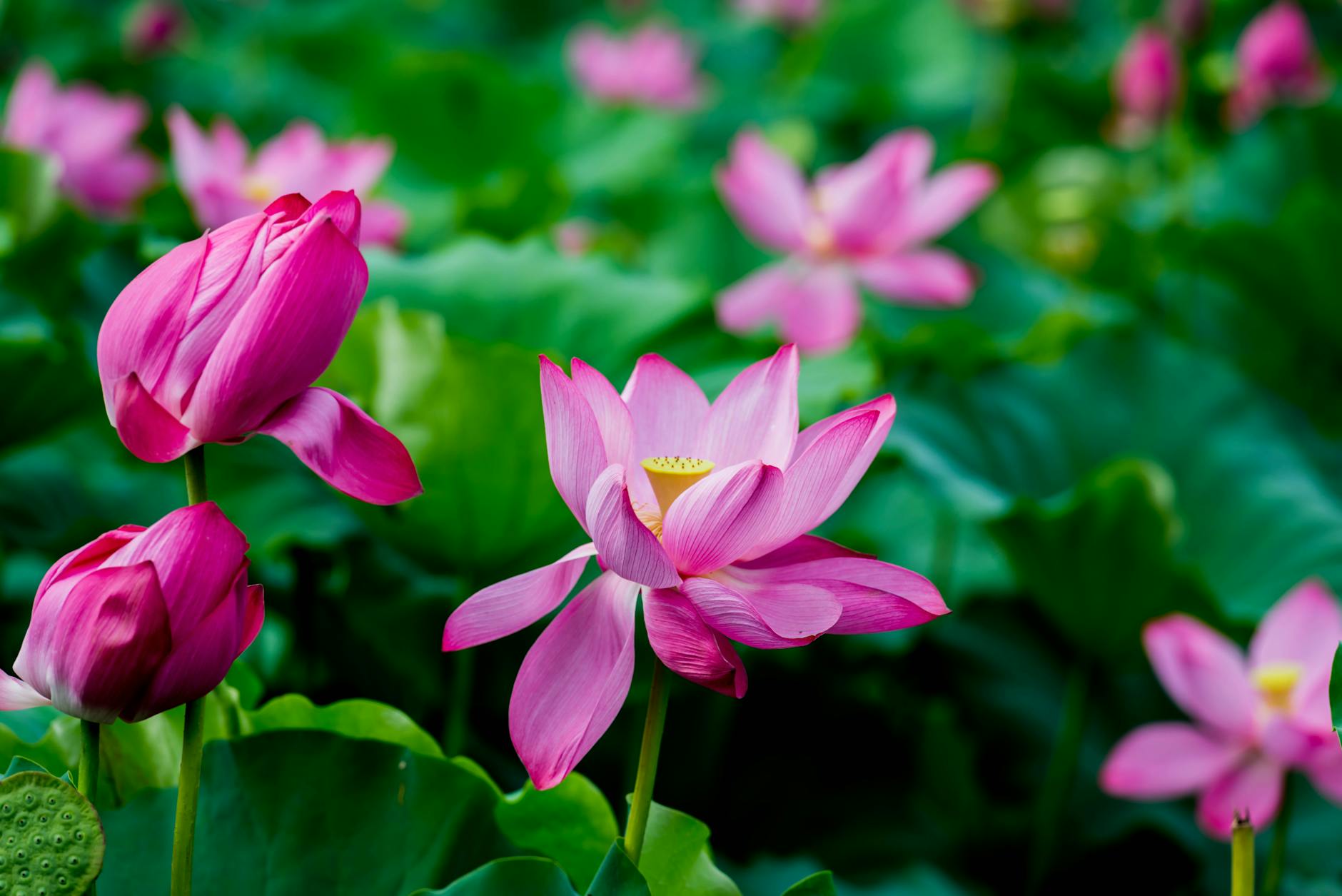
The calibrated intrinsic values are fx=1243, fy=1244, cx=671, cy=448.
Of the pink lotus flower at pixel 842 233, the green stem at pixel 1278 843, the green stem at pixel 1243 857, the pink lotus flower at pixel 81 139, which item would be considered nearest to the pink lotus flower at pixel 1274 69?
the pink lotus flower at pixel 842 233

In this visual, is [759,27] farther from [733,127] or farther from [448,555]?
[448,555]

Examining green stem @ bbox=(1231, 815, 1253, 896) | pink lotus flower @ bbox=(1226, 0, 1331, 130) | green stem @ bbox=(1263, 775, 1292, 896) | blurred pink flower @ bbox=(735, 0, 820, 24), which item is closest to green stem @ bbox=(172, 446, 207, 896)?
green stem @ bbox=(1231, 815, 1253, 896)

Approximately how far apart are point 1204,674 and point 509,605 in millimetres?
521

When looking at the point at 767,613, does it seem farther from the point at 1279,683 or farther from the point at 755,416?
the point at 1279,683

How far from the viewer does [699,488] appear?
0.40 metres

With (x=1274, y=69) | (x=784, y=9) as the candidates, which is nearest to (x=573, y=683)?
(x=1274, y=69)

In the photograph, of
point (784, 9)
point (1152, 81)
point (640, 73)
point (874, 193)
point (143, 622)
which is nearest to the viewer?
point (143, 622)

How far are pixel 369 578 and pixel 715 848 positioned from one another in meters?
0.34

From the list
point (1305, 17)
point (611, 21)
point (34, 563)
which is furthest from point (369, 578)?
point (611, 21)

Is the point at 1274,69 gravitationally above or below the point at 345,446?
below

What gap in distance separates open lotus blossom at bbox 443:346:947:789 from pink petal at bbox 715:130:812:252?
857 millimetres

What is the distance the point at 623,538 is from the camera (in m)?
0.39

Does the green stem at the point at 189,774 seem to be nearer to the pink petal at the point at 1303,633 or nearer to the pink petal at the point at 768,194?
the pink petal at the point at 1303,633

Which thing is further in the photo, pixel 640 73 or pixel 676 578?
pixel 640 73
